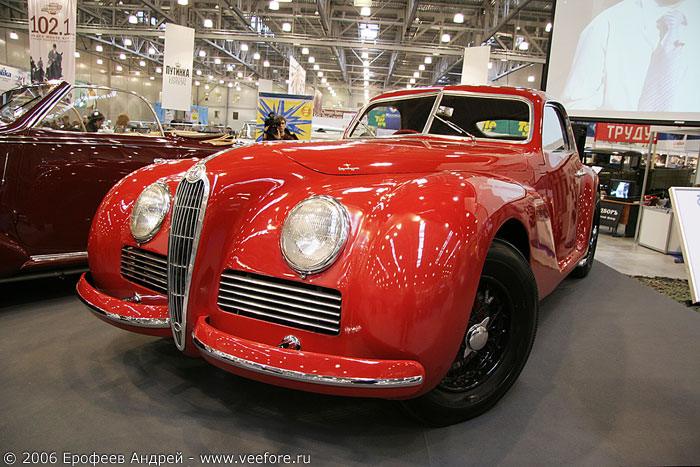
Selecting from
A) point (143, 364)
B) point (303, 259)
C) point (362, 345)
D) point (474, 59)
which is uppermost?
point (474, 59)

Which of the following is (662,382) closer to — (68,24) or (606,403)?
(606,403)

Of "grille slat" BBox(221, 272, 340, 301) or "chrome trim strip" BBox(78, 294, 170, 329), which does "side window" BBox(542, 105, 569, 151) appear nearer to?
"grille slat" BBox(221, 272, 340, 301)

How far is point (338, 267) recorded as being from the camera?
1441 mm

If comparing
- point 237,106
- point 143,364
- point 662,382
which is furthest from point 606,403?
point 237,106

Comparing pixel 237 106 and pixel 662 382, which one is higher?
pixel 237 106

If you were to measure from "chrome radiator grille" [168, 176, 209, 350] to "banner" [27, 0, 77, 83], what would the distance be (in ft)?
24.3

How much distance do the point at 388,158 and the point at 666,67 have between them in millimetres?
5194

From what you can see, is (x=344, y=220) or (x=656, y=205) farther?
(x=656, y=205)

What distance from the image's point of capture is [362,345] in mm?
1410

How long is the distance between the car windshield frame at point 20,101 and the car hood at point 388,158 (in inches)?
87.4

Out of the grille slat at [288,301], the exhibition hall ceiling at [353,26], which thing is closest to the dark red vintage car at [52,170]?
the grille slat at [288,301]

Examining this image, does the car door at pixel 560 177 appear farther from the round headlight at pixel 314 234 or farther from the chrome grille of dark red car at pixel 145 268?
the chrome grille of dark red car at pixel 145 268

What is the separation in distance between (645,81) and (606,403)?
16.1 ft

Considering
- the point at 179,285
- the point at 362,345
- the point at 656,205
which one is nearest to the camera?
the point at 362,345
